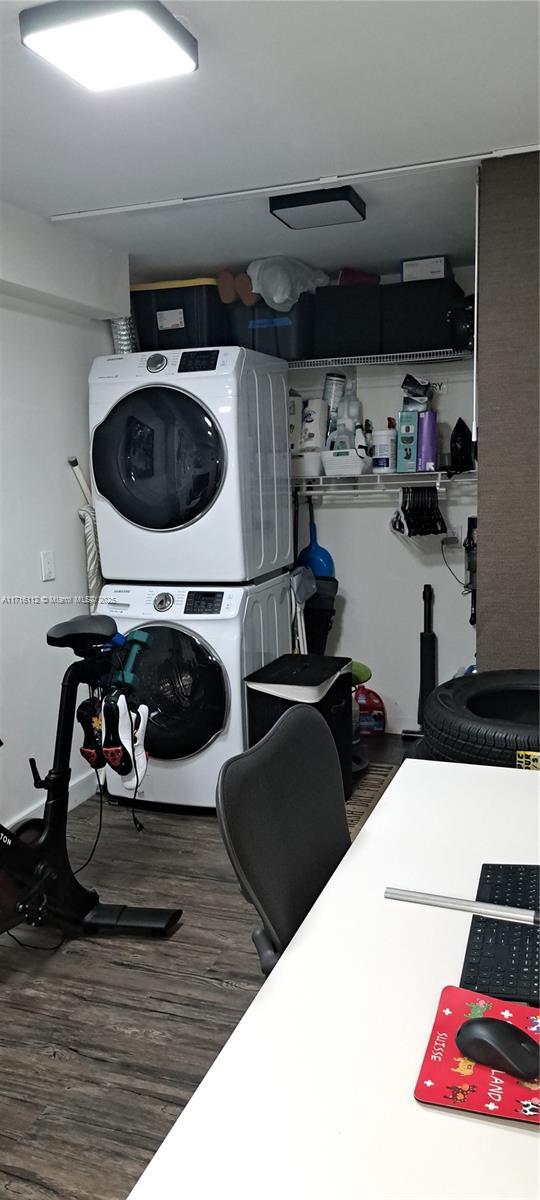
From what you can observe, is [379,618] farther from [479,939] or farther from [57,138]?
[479,939]

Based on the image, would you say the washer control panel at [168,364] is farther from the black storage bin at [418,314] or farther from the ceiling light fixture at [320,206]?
the black storage bin at [418,314]

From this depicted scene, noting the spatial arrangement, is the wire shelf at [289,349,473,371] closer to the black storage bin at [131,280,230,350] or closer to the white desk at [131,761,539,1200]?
the black storage bin at [131,280,230,350]

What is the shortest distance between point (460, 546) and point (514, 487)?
1522mm

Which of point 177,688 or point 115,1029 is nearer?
point 115,1029

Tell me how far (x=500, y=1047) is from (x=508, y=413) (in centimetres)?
225

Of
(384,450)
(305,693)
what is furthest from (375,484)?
(305,693)

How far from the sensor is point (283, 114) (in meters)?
2.43

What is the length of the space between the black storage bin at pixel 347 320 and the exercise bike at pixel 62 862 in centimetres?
203

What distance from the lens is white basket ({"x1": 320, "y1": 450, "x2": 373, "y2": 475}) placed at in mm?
4277

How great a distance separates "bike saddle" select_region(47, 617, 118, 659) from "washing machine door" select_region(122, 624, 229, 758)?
39.2 inches

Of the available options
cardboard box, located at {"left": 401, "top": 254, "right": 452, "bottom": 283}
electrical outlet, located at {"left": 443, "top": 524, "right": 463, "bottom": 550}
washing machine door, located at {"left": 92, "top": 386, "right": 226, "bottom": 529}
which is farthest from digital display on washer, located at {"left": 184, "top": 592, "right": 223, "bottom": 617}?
cardboard box, located at {"left": 401, "top": 254, "right": 452, "bottom": 283}

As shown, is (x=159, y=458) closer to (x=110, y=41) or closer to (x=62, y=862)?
(x=62, y=862)

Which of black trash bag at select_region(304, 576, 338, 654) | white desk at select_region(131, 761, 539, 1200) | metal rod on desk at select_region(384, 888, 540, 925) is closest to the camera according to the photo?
white desk at select_region(131, 761, 539, 1200)

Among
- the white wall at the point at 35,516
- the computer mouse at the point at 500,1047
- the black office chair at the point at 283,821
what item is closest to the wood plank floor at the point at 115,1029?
the white wall at the point at 35,516
